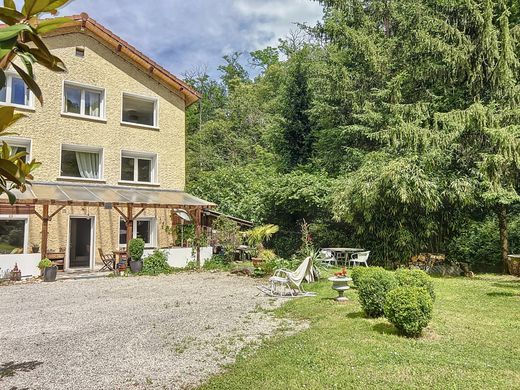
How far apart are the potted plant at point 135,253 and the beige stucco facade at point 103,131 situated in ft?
9.91

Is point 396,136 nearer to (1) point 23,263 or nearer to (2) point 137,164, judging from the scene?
(2) point 137,164

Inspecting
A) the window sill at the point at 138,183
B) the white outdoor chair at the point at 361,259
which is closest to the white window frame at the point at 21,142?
the window sill at the point at 138,183

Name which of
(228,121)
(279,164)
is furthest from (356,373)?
(228,121)

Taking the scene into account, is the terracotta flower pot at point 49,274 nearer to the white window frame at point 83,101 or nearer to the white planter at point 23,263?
the white planter at point 23,263

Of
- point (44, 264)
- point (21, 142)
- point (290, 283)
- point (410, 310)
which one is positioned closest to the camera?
point (410, 310)

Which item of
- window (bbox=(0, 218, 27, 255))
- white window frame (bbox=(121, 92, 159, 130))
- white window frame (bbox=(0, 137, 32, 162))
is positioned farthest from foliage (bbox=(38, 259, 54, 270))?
white window frame (bbox=(121, 92, 159, 130))

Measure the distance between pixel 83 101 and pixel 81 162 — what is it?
10.5ft

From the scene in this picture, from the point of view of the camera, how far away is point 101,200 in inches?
657

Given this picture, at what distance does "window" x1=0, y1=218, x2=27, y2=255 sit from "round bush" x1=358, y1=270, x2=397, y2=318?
606 inches

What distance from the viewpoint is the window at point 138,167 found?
21.0 metres

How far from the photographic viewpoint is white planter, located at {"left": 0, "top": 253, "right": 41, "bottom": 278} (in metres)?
15.1

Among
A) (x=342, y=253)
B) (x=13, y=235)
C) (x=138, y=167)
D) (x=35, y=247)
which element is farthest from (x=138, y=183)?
(x=342, y=253)

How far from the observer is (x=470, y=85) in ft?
61.0

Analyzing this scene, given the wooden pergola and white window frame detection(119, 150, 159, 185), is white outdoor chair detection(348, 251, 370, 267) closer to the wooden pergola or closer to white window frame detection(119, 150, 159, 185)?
the wooden pergola
